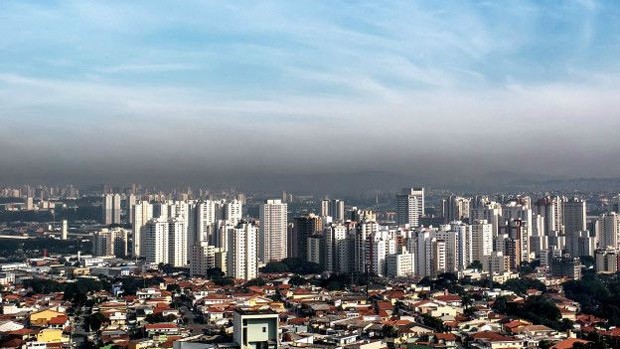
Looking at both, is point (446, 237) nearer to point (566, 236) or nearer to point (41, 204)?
point (566, 236)

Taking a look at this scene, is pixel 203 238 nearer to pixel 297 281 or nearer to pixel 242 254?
pixel 242 254

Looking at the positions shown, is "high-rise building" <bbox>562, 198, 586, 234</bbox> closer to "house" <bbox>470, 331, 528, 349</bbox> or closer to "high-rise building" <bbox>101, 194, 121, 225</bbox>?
"house" <bbox>470, 331, 528, 349</bbox>

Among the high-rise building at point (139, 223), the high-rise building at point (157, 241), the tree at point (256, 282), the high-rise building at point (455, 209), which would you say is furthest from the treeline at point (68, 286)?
the high-rise building at point (455, 209)

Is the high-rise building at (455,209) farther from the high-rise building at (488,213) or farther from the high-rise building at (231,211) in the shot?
the high-rise building at (231,211)

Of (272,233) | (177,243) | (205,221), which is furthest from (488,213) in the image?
(177,243)

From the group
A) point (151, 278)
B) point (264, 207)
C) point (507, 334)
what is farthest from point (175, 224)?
point (507, 334)

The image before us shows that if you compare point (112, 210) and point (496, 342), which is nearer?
point (496, 342)

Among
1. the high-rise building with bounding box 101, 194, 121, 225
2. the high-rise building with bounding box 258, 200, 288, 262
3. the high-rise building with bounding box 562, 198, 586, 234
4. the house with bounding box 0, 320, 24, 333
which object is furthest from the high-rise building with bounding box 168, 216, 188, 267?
the high-rise building with bounding box 101, 194, 121, 225
